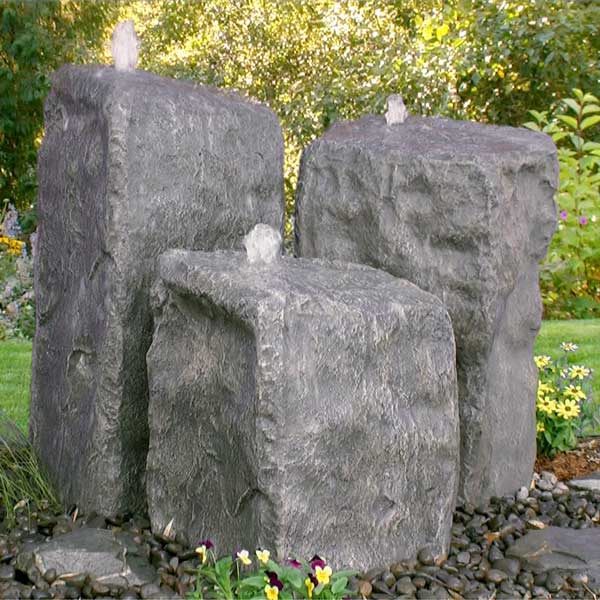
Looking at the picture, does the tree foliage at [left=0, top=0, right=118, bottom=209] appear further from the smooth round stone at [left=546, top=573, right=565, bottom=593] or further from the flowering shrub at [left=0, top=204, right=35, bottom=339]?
the smooth round stone at [left=546, top=573, right=565, bottom=593]

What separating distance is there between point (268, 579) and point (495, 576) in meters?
0.79

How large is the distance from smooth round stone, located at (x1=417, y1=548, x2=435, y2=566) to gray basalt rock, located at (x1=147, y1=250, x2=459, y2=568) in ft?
0.09

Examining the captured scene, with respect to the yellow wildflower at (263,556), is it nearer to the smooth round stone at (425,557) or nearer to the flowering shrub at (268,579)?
the flowering shrub at (268,579)

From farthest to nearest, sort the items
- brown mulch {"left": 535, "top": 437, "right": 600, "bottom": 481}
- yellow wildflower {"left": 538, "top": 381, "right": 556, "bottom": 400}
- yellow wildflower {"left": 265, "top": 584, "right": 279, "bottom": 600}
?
yellow wildflower {"left": 538, "top": 381, "right": 556, "bottom": 400}, brown mulch {"left": 535, "top": 437, "right": 600, "bottom": 481}, yellow wildflower {"left": 265, "top": 584, "right": 279, "bottom": 600}

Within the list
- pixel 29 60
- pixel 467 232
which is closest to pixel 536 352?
pixel 467 232

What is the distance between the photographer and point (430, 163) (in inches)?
134

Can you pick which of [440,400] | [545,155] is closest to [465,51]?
[545,155]

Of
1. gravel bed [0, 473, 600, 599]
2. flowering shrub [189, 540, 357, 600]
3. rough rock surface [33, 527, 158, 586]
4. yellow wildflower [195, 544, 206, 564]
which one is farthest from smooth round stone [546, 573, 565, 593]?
rough rock surface [33, 527, 158, 586]

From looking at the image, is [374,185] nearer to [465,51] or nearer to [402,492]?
[402,492]

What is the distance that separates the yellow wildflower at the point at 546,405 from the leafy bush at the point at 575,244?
339 centimetres

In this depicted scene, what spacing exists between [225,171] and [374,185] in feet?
1.68

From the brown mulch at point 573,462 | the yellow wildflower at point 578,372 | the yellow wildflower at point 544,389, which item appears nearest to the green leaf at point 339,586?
the brown mulch at point 573,462

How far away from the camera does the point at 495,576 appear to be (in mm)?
3037

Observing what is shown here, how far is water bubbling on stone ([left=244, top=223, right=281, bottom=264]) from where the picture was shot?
3.01 metres
